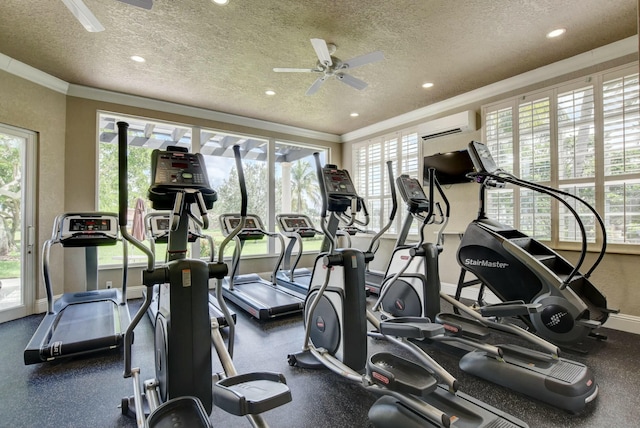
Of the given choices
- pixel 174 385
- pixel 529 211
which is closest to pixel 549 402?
pixel 174 385

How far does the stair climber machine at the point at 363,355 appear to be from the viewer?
5.84ft

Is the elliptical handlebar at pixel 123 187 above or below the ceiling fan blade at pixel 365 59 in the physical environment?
below

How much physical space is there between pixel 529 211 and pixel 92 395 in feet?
16.8

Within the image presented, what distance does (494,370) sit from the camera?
241 centimetres

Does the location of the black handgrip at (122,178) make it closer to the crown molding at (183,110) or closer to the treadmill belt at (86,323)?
the treadmill belt at (86,323)

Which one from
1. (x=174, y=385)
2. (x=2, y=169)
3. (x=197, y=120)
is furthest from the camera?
(x=197, y=120)

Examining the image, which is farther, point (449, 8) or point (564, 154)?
point (564, 154)

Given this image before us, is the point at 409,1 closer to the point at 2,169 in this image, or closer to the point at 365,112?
the point at 365,112

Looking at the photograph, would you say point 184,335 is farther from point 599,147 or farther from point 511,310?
point 599,147

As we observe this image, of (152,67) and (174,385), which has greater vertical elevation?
(152,67)

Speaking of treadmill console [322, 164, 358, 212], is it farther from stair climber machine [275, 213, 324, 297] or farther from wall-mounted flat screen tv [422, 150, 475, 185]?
wall-mounted flat screen tv [422, 150, 475, 185]

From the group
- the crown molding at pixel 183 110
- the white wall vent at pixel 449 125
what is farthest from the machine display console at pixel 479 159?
the crown molding at pixel 183 110

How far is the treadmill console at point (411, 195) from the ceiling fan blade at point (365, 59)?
1.29 m

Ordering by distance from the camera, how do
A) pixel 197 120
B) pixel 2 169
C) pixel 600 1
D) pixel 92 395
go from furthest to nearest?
pixel 197 120, pixel 2 169, pixel 600 1, pixel 92 395
